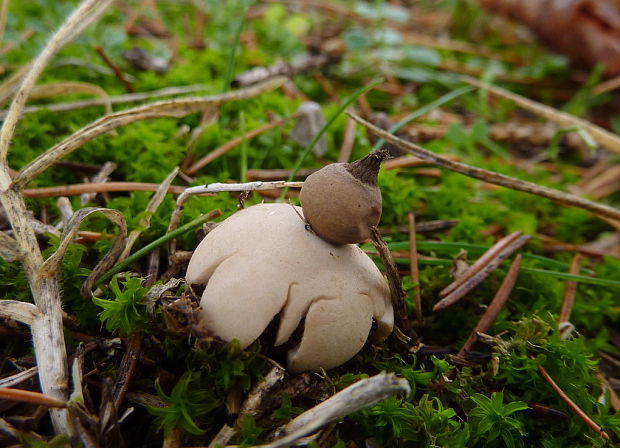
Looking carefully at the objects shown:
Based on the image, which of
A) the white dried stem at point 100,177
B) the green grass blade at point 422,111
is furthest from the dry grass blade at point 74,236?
the green grass blade at point 422,111

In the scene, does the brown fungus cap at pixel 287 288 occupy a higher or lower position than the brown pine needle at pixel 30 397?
higher

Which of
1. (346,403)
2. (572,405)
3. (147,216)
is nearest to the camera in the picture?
(346,403)

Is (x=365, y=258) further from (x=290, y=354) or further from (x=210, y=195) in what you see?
(x=210, y=195)

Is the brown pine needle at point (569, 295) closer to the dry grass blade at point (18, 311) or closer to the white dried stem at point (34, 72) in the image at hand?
the dry grass blade at point (18, 311)

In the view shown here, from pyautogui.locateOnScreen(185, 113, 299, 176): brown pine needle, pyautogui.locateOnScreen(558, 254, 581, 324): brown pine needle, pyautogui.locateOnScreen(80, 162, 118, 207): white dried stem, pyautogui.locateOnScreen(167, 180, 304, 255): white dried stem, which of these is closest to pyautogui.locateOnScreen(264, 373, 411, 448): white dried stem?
pyautogui.locateOnScreen(167, 180, 304, 255): white dried stem

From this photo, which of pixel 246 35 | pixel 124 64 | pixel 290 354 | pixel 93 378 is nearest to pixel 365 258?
pixel 290 354

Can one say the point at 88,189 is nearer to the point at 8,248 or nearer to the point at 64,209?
the point at 64,209

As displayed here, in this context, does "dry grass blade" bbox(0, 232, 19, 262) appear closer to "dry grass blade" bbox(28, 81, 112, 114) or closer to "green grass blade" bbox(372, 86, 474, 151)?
"dry grass blade" bbox(28, 81, 112, 114)

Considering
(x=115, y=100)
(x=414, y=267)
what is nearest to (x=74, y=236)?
(x=414, y=267)
